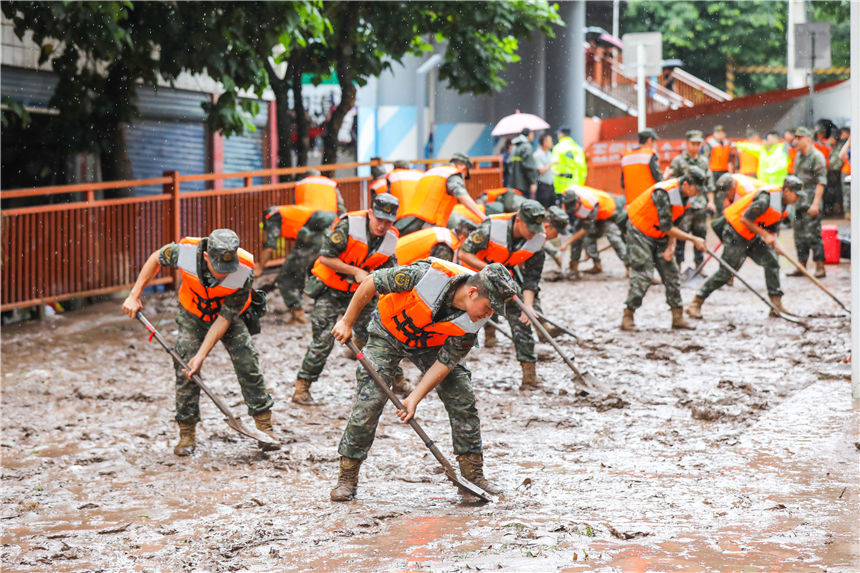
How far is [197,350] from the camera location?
275 inches

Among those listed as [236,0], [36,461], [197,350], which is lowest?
[36,461]

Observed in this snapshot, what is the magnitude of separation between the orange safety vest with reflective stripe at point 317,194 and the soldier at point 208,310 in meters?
4.41

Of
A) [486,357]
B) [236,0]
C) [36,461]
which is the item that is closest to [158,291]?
[236,0]

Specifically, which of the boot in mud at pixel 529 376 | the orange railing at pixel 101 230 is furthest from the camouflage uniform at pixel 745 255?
the orange railing at pixel 101 230

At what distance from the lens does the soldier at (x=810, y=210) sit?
13.6 m

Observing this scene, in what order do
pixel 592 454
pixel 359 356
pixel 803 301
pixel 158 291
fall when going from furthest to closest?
pixel 158 291 → pixel 803 301 → pixel 592 454 → pixel 359 356

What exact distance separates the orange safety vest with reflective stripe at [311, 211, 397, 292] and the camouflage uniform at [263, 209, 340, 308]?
2.80 metres

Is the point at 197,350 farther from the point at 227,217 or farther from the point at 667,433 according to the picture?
the point at 227,217

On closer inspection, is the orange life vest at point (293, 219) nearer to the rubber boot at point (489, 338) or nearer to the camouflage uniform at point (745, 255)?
the rubber boot at point (489, 338)

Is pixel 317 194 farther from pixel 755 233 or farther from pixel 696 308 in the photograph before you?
pixel 755 233

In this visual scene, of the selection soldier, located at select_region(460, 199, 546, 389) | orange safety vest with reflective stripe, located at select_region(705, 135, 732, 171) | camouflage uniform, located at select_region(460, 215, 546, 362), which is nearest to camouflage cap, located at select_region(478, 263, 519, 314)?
soldier, located at select_region(460, 199, 546, 389)

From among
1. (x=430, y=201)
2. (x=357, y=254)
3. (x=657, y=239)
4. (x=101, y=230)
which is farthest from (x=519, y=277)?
(x=101, y=230)

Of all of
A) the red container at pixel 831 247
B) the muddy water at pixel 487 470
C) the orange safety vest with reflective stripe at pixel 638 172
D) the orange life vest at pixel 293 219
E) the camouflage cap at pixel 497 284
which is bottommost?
the muddy water at pixel 487 470

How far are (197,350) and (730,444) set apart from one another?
3.26 metres
